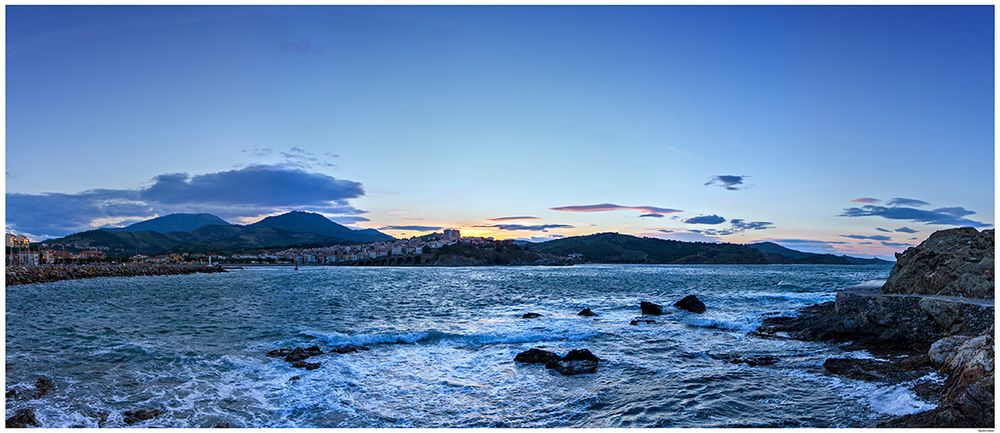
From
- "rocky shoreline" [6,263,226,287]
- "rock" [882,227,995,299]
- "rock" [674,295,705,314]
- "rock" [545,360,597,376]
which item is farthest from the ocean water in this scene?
"rocky shoreline" [6,263,226,287]

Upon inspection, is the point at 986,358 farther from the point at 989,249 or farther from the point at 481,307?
the point at 481,307

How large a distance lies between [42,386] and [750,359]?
65.5 ft

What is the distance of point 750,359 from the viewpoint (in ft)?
55.9

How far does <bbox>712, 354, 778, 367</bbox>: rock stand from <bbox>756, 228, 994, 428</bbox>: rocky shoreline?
159cm

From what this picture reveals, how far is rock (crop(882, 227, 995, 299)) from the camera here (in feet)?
59.5

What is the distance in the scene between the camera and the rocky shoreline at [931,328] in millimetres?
9258

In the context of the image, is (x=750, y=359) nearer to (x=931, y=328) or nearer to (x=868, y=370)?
(x=868, y=370)

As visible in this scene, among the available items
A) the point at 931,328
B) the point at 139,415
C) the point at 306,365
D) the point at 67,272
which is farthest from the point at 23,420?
the point at 67,272

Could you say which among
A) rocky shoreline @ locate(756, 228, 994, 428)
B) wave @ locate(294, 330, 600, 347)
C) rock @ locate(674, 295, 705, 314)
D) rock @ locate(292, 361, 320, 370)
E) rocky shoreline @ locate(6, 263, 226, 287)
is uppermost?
rocky shoreline @ locate(756, 228, 994, 428)

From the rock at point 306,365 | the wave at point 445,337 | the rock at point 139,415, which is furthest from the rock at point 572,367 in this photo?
the rock at point 139,415

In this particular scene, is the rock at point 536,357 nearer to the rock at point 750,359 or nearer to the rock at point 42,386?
the rock at point 750,359

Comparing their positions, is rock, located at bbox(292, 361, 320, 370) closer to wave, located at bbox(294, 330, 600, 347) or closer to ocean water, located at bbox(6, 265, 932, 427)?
ocean water, located at bbox(6, 265, 932, 427)

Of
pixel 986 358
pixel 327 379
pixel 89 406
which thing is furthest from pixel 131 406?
pixel 986 358

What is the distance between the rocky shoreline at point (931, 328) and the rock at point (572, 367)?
6.54 m
